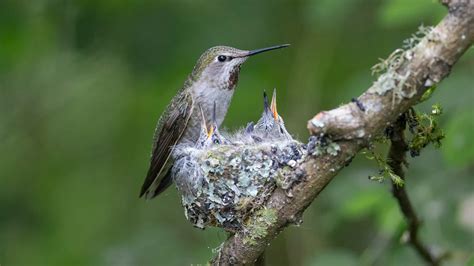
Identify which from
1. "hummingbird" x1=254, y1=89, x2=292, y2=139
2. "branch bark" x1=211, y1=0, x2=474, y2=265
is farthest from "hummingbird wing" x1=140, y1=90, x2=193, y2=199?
"branch bark" x1=211, y1=0, x2=474, y2=265

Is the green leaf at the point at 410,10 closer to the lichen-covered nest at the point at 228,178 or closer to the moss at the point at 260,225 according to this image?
the lichen-covered nest at the point at 228,178

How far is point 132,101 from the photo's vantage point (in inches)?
276

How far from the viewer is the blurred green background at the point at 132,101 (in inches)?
242

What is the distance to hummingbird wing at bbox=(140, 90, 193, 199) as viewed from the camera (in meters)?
4.65

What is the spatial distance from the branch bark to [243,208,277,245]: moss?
1.7 inches

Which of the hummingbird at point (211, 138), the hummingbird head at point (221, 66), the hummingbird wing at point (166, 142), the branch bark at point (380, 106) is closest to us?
the branch bark at point (380, 106)

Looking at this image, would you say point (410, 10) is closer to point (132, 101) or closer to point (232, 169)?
→ point (232, 169)

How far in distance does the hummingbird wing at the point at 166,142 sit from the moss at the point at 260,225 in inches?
75.5

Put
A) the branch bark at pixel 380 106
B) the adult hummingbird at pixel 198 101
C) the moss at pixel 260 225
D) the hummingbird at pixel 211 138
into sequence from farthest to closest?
the adult hummingbird at pixel 198 101 < the hummingbird at pixel 211 138 < the moss at pixel 260 225 < the branch bark at pixel 380 106

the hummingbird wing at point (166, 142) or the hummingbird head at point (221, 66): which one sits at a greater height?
the hummingbird head at point (221, 66)

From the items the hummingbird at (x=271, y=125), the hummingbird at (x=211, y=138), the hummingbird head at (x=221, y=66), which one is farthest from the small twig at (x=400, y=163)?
the hummingbird head at (x=221, y=66)

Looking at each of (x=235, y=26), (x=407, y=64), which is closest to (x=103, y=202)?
(x=235, y=26)

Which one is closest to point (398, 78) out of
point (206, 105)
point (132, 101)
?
point (206, 105)

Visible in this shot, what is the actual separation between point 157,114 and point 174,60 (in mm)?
508
